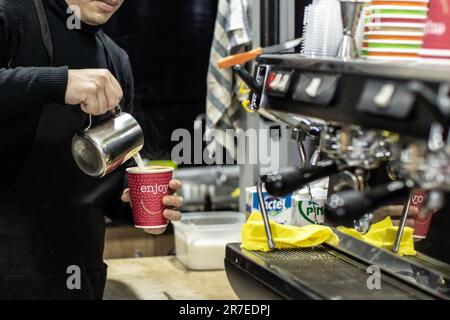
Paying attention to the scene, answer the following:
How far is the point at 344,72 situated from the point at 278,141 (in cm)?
159

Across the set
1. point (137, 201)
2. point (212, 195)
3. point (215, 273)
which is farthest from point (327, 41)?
point (212, 195)

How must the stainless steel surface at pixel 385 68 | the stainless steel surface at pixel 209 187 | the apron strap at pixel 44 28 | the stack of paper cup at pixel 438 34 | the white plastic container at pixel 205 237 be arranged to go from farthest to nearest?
the stainless steel surface at pixel 209 187 → the white plastic container at pixel 205 237 → the apron strap at pixel 44 28 → the stack of paper cup at pixel 438 34 → the stainless steel surface at pixel 385 68

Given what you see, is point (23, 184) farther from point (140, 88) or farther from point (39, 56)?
point (140, 88)

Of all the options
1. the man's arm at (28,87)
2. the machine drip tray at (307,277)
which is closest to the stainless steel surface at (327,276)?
the machine drip tray at (307,277)

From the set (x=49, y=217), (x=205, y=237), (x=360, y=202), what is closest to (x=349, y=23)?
(x=360, y=202)

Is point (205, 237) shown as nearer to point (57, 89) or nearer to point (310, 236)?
point (310, 236)

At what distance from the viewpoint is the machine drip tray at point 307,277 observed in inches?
50.4

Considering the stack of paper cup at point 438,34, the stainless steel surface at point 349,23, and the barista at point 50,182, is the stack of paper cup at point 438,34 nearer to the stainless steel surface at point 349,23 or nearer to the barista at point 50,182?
the stainless steel surface at point 349,23

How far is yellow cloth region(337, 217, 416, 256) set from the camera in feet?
5.04

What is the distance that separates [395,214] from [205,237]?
46.1 inches

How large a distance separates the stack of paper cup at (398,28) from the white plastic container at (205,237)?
1.45m

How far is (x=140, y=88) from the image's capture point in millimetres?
3156

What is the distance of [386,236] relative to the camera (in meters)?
1.56

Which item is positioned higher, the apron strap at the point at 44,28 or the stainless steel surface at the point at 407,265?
the apron strap at the point at 44,28
